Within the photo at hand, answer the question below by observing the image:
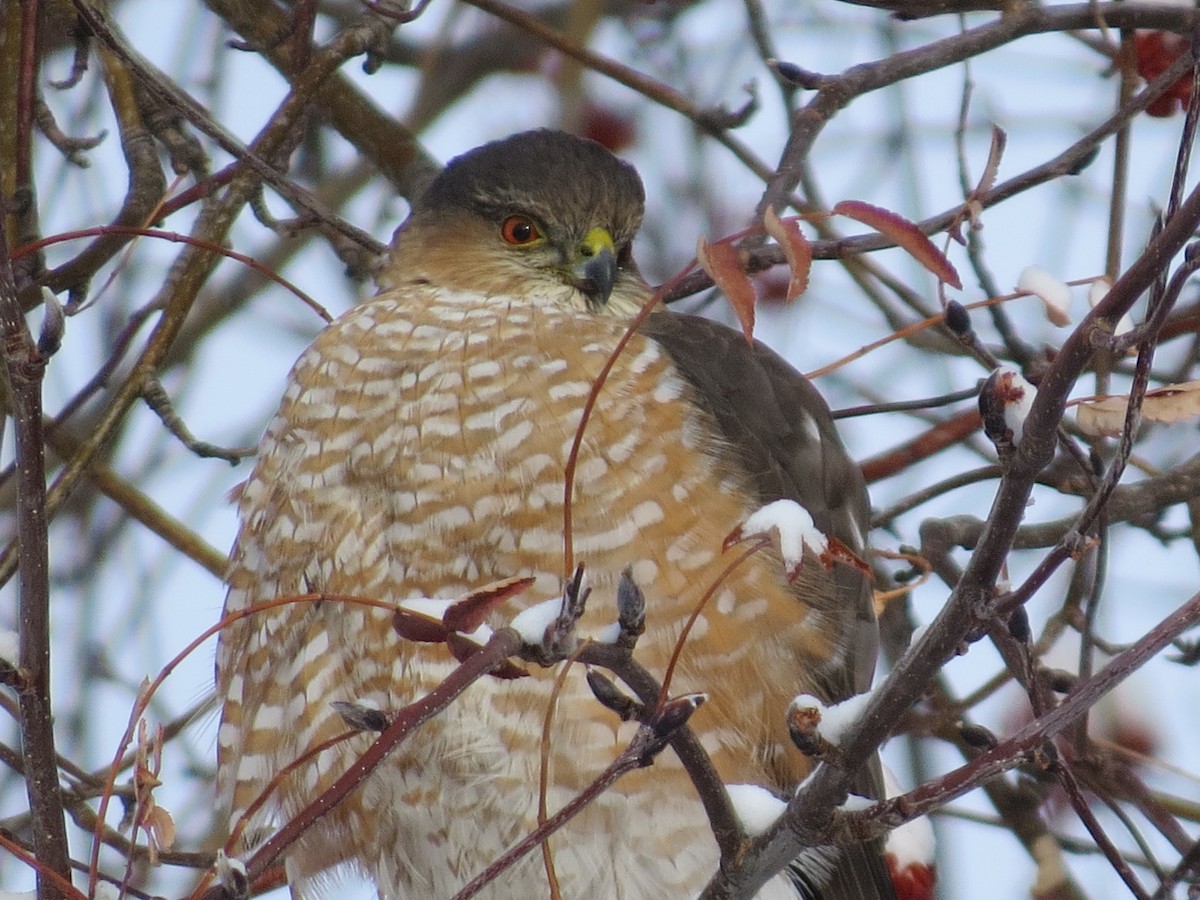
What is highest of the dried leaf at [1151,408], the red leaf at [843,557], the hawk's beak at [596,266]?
the hawk's beak at [596,266]

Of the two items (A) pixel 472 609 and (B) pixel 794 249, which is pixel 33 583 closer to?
(A) pixel 472 609

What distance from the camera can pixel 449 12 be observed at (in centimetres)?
577

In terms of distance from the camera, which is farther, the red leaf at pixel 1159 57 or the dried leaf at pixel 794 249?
the red leaf at pixel 1159 57

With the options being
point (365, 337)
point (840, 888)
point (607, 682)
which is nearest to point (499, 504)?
point (365, 337)

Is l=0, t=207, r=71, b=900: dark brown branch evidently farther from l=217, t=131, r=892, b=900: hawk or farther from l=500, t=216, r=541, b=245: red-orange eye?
l=500, t=216, r=541, b=245: red-orange eye

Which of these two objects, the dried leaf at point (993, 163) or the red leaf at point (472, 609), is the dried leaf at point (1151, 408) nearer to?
the dried leaf at point (993, 163)

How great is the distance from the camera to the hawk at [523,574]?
10.8 feet

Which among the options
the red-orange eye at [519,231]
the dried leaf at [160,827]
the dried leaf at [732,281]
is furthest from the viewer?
Answer: the red-orange eye at [519,231]

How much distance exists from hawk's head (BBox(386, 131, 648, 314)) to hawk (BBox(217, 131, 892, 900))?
37 cm

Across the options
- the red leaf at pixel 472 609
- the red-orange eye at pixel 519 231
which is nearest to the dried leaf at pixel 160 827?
the red leaf at pixel 472 609

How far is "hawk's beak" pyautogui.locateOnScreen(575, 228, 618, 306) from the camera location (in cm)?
417

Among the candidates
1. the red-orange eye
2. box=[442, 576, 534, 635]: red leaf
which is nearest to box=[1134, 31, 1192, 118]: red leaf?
the red-orange eye

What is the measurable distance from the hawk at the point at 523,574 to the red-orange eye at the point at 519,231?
559 mm

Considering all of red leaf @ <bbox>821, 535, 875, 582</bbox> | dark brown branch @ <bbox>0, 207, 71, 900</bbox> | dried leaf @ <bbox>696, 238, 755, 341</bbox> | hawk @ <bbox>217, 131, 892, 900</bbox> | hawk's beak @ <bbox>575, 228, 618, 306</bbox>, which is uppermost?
hawk's beak @ <bbox>575, 228, 618, 306</bbox>
